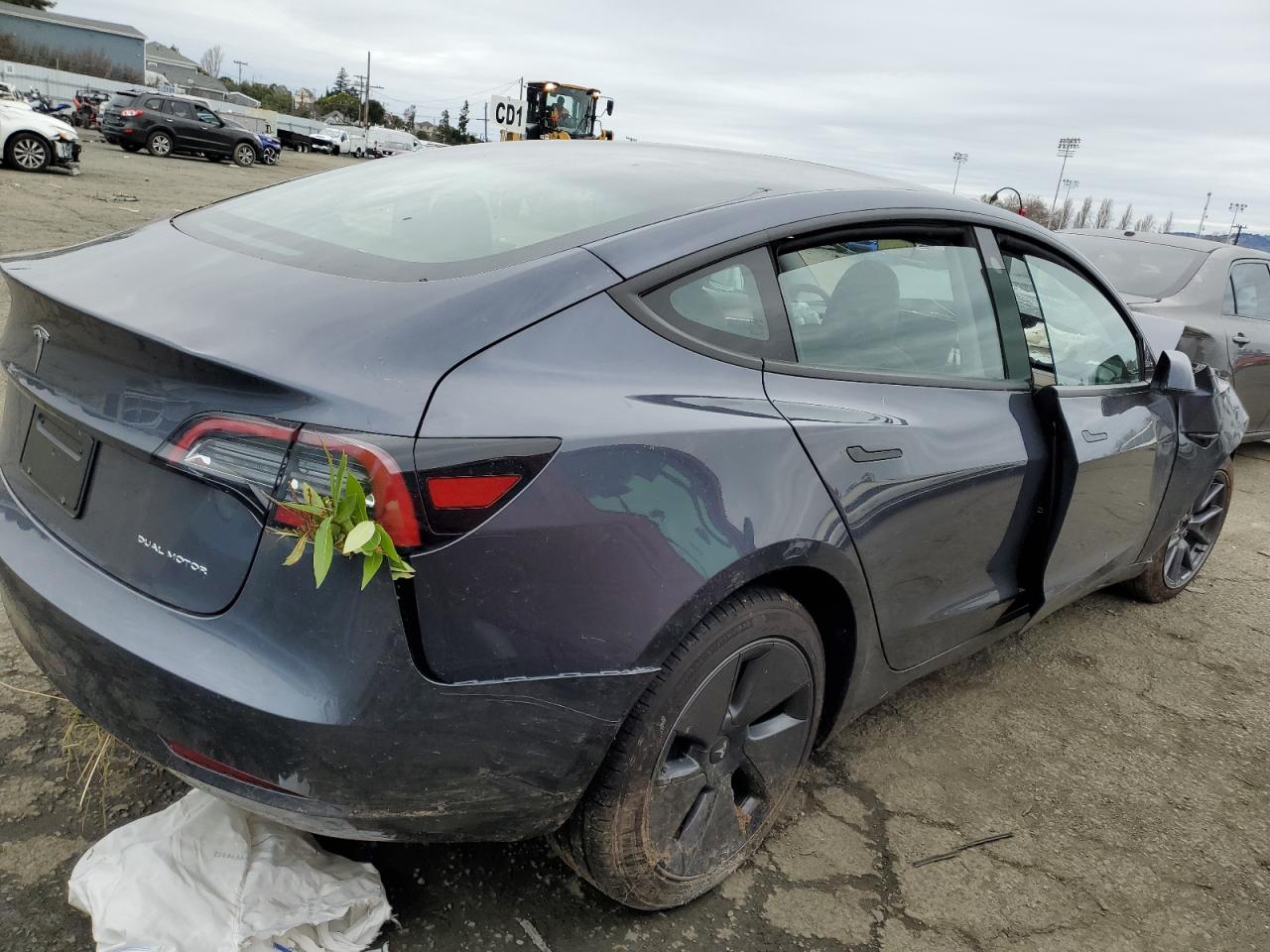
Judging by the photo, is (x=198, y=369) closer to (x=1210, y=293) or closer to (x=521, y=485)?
(x=521, y=485)

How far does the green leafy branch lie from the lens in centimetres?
145

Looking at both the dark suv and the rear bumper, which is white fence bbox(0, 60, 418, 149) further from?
Answer: the rear bumper

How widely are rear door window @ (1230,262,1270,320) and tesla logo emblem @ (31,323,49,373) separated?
7.11m

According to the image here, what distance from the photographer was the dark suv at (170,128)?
27078 millimetres

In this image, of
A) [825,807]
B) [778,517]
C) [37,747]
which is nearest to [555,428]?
[778,517]

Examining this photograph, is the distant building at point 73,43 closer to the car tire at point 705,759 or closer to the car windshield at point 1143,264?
the car windshield at point 1143,264

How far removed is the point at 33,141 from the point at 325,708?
62.7 feet

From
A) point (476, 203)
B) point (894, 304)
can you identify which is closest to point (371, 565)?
point (476, 203)

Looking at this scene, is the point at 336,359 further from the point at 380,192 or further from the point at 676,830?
the point at 676,830

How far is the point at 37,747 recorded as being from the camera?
94.1 inches

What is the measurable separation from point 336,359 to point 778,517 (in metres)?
0.88

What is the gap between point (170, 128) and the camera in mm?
27781

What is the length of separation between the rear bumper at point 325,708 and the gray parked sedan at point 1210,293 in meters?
5.72

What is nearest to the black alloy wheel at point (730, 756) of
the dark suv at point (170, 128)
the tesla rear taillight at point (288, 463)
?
the tesla rear taillight at point (288, 463)
